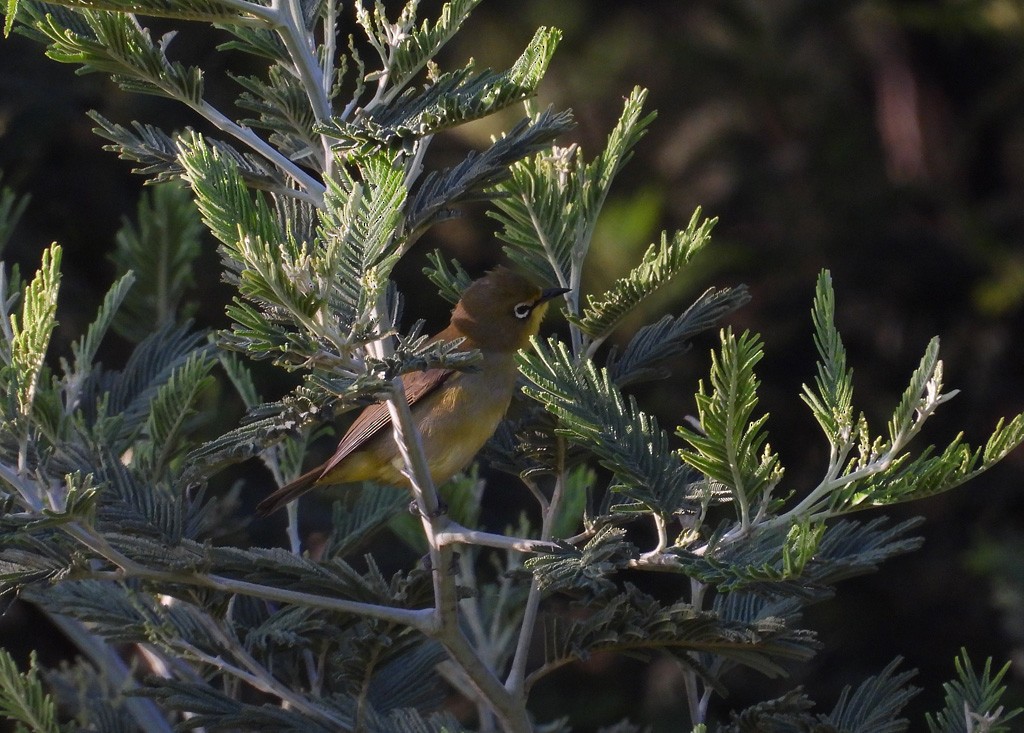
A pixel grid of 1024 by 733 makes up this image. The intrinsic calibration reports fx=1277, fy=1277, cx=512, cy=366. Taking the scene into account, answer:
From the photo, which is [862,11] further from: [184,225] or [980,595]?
[184,225]

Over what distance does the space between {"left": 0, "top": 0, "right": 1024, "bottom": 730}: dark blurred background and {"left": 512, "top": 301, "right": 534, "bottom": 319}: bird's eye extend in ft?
Answer: 4.00

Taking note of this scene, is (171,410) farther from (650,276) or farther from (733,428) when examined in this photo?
(733,428)

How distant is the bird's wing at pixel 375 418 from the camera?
333 cm

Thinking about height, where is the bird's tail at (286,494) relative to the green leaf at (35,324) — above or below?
below

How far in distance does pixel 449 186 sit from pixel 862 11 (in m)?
4.85

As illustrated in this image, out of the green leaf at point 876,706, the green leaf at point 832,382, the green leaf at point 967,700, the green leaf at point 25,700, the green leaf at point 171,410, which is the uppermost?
the green leaf at point 832,382

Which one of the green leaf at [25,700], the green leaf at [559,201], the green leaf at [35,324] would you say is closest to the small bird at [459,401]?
the green leaf at [559,201]

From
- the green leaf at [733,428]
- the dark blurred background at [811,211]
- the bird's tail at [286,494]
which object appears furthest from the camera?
the dark blurred background at [811,211]

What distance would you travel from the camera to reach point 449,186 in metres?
1.94

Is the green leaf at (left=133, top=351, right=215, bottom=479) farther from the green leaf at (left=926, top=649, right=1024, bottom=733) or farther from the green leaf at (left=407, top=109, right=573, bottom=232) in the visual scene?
the green leaf at (left=926, top=649, right=1024, bottom=733)

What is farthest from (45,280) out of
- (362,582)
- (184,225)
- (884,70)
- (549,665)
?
(884,70)

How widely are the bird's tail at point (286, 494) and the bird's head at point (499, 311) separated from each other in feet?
1.87

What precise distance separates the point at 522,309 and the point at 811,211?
9.63 feet

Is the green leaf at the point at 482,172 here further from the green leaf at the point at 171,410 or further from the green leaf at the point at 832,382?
the green leaf at the point at 171,410
